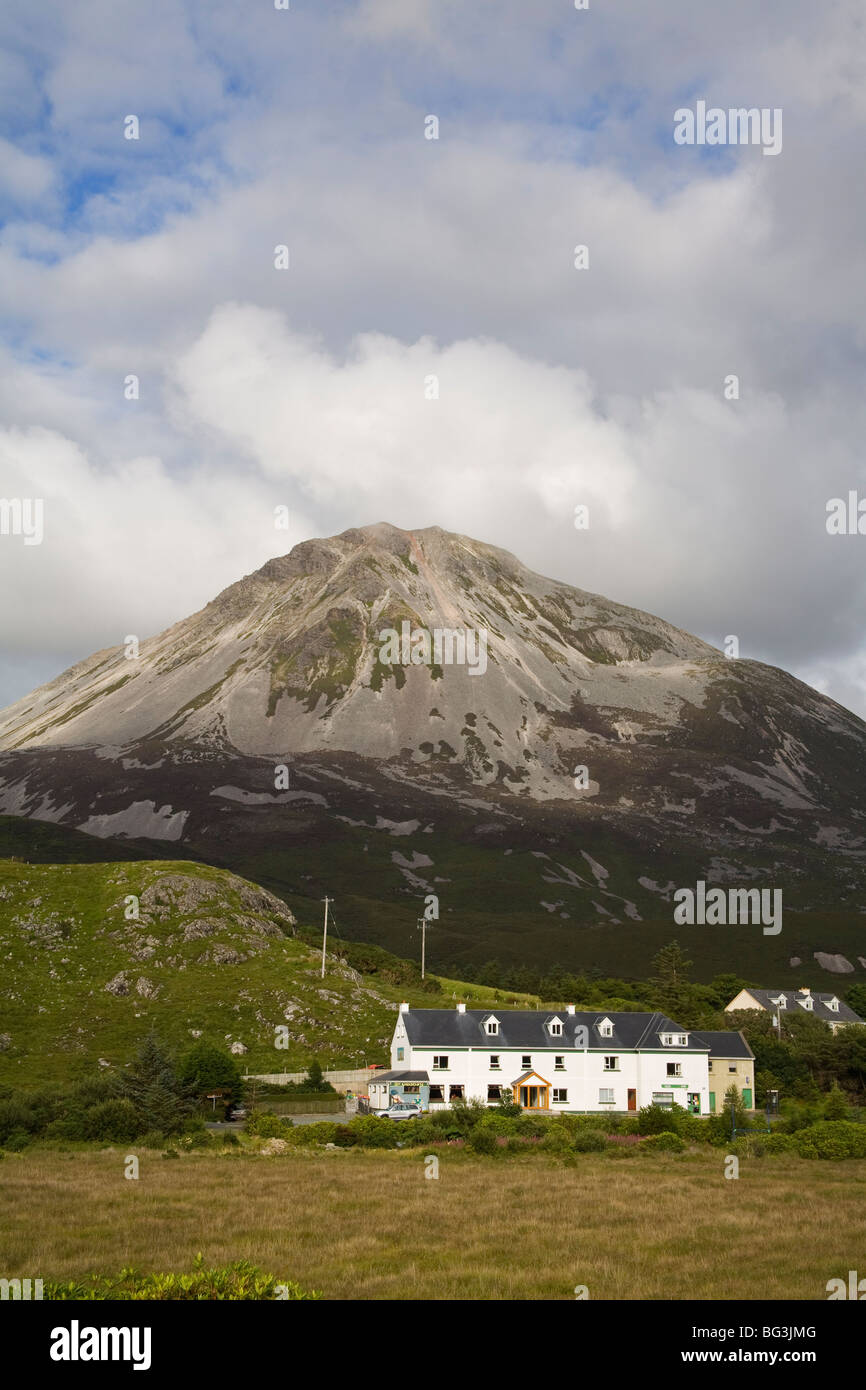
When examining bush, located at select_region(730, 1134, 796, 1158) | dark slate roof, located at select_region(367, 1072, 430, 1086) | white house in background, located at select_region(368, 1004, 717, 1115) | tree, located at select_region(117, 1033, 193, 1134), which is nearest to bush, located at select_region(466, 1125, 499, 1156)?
bush, located at select_region(730, 1134, 796, 1158)

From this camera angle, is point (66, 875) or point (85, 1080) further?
point (66, 875)

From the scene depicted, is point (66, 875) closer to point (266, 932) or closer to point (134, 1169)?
point (266, 932)

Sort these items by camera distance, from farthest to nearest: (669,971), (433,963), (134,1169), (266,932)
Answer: (433,963) < (669,971) < (266,932) < (134,1169)

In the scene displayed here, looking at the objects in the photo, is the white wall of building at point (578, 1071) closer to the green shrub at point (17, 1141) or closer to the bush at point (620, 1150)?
the bush at point (620, 1150)

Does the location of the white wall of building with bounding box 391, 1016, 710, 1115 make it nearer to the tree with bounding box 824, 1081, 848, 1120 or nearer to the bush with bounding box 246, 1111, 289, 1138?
the tree with bounding box 824, 1081, 848, 1120
